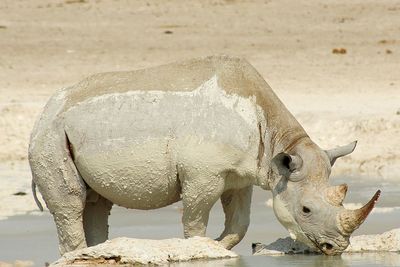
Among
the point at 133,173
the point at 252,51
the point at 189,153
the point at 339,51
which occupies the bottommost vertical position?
the point at 252,51

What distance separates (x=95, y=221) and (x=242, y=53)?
17665mm

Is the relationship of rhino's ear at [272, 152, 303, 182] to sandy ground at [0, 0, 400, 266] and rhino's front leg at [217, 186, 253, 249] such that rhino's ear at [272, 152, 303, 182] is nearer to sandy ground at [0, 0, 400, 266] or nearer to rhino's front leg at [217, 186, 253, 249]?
rhino's front leg at [217, 186, 253, 249]

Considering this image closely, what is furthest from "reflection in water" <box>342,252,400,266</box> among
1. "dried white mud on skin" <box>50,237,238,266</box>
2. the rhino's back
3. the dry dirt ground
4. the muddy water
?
the dry dirt ground

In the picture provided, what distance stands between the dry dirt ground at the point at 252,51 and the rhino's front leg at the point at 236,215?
223 inches

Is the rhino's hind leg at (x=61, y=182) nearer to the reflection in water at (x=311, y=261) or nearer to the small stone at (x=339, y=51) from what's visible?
the reflection in water at (x=311, y=261)

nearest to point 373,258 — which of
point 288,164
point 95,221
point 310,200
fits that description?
point 310,200

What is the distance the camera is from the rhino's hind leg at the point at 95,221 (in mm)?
12273

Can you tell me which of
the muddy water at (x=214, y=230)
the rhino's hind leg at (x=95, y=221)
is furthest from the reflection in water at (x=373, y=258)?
the rhino's hind leg at (x=95, y=221)

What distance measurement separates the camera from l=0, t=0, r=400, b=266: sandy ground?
19375 mm

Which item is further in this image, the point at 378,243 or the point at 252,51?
the point at 252,51

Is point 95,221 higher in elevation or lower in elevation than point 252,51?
higher

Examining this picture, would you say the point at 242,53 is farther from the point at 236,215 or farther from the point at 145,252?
the point at 145,252

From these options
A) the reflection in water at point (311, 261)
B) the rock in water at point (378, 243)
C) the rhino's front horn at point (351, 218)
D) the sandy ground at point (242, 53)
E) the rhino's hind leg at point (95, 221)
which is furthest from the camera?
the sandy ground at point (242, 53)

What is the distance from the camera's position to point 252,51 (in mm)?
29969
